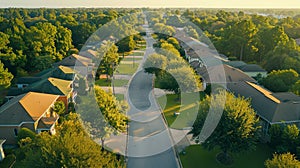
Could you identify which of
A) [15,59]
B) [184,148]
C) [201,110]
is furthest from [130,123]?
[15,59]

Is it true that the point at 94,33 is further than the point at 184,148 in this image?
Yes

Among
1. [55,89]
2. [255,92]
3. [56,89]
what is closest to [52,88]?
[55,89]

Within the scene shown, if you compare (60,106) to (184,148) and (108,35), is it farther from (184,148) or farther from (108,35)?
(108,35)

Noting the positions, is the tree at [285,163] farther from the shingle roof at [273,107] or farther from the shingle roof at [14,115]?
the shingle roof at [14,115]

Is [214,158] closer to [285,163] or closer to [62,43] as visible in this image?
[285,163]


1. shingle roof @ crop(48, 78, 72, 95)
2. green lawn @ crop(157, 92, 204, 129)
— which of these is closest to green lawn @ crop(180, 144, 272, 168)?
green lawn @ crop(157, 92, 204, 129)

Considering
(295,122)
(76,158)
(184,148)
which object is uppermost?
(76,158)

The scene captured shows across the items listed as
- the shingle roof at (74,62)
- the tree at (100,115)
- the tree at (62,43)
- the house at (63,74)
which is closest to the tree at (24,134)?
the tree at (100,115)
